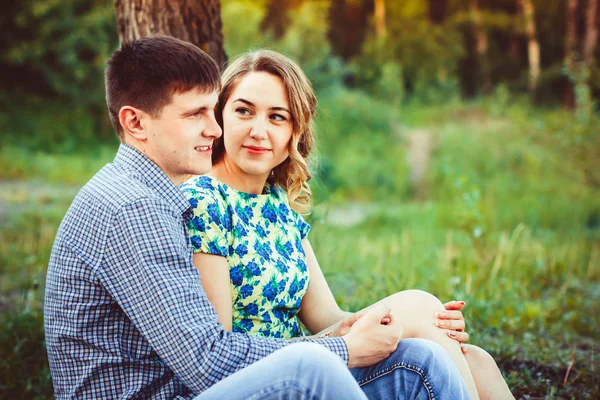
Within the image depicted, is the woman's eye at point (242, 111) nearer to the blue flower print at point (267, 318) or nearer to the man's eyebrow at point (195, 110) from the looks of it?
the man's eyebrow at point (195, 110)

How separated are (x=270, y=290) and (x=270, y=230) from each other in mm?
229

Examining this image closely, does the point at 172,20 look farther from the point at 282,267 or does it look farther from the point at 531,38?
the point at 531,38

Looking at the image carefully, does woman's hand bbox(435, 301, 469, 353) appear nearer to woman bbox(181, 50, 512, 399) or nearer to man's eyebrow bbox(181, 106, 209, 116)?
woman bbox(181, 50, 512, 399)

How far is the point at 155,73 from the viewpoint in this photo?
1736 millimetres

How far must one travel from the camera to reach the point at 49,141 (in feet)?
38.3

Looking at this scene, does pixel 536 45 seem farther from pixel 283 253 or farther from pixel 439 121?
pixel 283 253

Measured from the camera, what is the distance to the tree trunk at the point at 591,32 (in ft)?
42.0

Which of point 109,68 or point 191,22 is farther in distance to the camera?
point 191,22

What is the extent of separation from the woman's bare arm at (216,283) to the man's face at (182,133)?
0.26m

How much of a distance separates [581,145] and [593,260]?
7.69ft

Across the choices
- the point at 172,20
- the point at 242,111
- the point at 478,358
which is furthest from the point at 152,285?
the point at 172,20

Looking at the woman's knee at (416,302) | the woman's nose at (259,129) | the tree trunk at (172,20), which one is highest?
the tree trunk at (172,20)

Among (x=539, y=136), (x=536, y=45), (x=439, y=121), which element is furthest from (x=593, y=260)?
(x=536, y=45)

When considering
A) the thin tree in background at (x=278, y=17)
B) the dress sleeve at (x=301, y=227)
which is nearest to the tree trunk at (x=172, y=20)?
the dress sleeve at (x=301, y=227)
